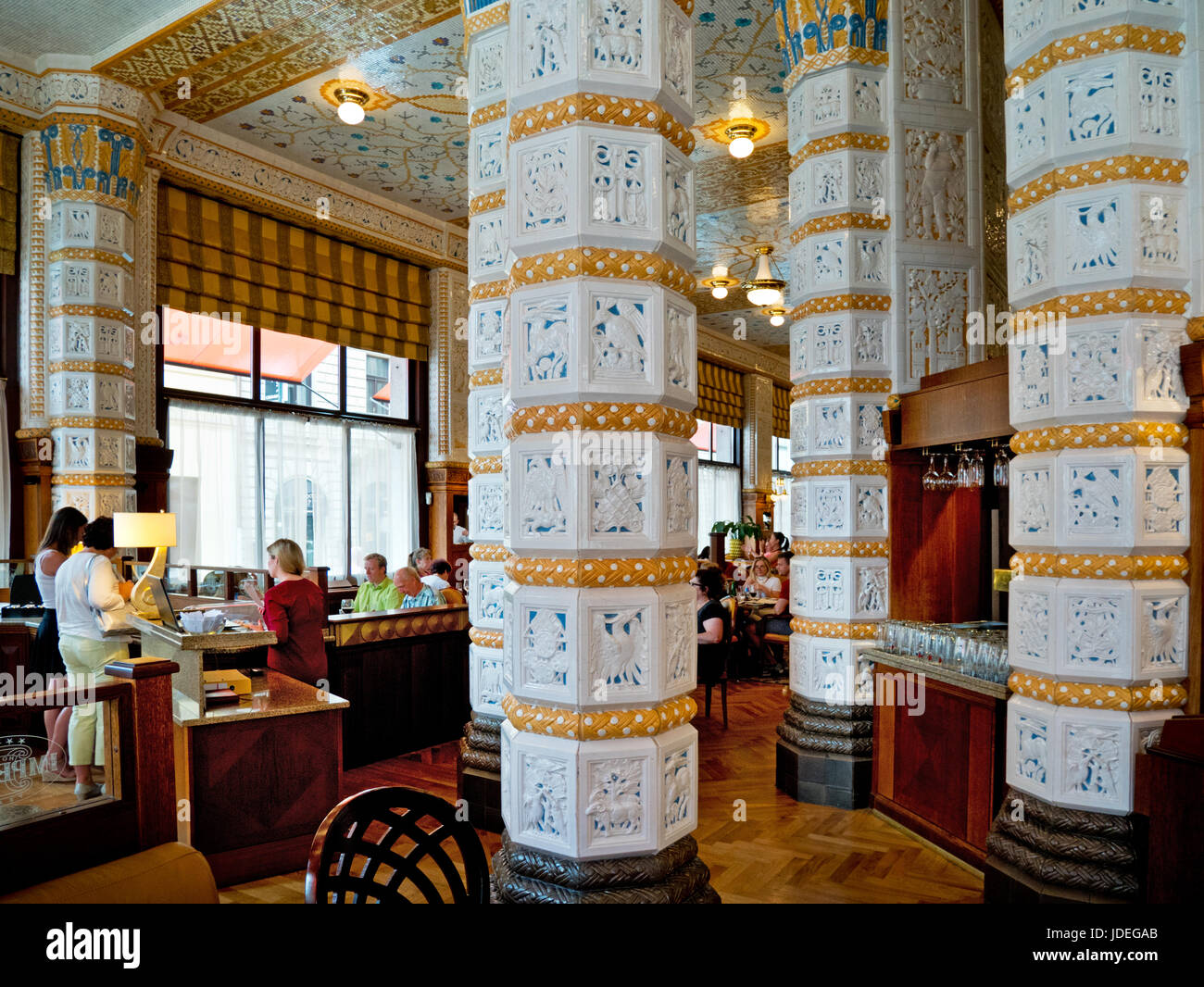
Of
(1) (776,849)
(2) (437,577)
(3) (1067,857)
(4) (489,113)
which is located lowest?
(1) (776,849)

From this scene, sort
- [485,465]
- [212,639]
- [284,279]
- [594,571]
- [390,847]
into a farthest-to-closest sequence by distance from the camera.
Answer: [284,279], [485,465], [212,639], [594,571], [390,847]

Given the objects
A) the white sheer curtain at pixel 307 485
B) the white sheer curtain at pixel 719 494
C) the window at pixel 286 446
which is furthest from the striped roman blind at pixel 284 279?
the white sheer curtain at pixel 719 494

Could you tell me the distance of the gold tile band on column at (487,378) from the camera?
429 cm

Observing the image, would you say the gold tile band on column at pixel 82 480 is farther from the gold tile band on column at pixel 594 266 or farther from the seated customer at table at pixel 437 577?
the gold tile band on column at pixel 594 266

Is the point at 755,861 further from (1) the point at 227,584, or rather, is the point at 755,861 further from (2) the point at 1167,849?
(1) the point at 227,584

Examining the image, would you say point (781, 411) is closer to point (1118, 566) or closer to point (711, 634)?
point (711, 634)

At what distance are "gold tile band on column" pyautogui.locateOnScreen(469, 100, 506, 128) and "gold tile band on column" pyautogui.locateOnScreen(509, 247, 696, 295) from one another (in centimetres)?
211

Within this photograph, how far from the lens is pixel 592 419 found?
241cm

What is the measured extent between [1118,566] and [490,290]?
3.05 metres

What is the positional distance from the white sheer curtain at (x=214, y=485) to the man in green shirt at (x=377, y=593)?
109 inches

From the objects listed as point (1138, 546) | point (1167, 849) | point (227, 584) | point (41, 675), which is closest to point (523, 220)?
point (1138, 546)

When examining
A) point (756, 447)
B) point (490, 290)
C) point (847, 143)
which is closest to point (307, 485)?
point (490, 290)

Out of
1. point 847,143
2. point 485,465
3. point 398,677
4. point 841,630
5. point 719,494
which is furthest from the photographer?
point 719,494

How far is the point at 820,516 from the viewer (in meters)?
4.87
